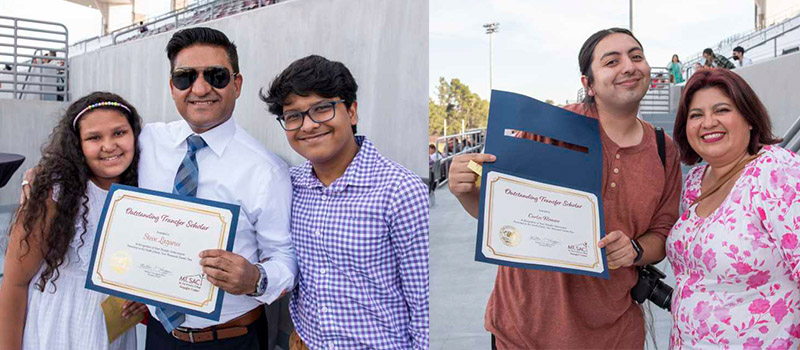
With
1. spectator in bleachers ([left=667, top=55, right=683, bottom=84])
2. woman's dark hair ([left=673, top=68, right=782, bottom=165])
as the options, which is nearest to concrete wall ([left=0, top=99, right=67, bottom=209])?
woman's dark hair ([left=673, top=68, right=782, bottom=165])

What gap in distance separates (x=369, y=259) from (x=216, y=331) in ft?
2.33

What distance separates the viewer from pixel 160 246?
5.84ft

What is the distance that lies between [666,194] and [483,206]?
691 millimetres

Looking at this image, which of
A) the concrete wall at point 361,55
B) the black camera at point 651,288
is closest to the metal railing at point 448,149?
the concrete wall at point 361,55

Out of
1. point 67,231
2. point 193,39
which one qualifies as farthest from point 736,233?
point 67,231

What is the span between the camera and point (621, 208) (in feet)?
5.61

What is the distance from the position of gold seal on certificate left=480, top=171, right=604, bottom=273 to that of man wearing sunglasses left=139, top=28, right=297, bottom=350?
776 millimetres

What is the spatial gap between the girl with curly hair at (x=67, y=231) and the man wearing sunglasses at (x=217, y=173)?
14cm

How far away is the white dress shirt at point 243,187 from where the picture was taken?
76.2 inches

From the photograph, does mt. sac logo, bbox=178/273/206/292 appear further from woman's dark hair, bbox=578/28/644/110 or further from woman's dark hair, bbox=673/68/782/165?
woman's dark hair, bbox=673/68/782/165

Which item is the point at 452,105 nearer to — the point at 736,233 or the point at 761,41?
the point at 736,233

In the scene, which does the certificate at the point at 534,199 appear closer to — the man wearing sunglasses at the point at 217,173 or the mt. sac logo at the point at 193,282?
the man wearing sunglasses at the point at 217,173

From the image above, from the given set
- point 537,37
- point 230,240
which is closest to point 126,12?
point 537,37

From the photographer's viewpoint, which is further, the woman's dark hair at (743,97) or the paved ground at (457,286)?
the paved ground at (457,286)
